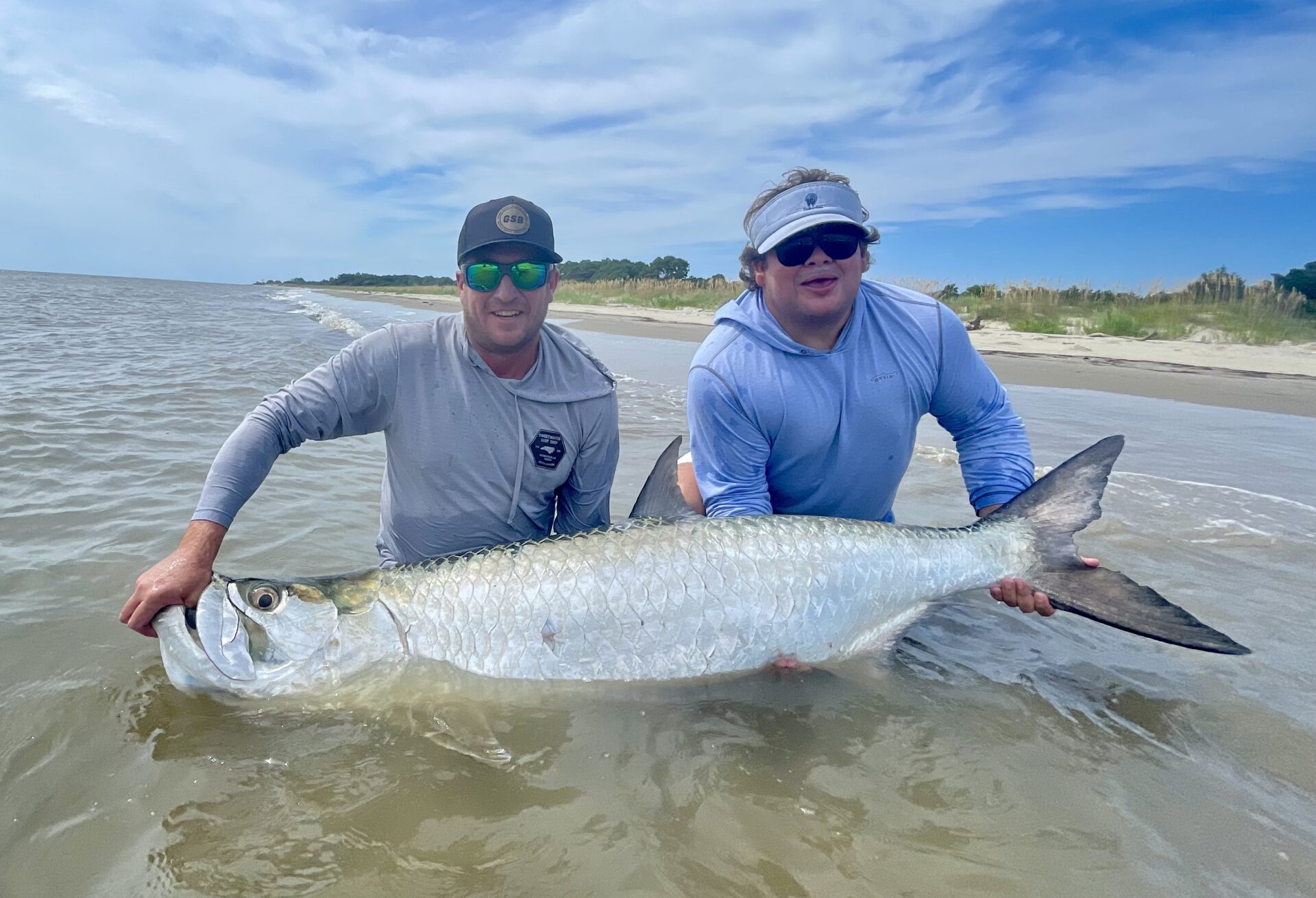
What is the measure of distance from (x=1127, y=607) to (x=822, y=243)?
1836 millimetres

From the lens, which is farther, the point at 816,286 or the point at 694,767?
the point at 816,286

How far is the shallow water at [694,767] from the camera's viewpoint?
1.96 metres

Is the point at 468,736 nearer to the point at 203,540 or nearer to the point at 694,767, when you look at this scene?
the point at 694,767

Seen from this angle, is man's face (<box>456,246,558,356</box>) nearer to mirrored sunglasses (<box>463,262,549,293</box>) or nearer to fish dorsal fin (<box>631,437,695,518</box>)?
mirrored sunglasses (<box>463,262,549,293</box>)

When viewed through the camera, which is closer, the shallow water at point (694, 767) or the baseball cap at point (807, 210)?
the shallow water at point (694, 767)

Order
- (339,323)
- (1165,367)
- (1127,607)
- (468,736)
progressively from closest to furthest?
(468,736) → (1127,607) → (1165,367) → (339,323)

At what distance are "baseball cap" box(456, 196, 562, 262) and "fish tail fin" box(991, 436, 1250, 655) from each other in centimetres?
223

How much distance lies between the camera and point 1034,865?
6.48 ft

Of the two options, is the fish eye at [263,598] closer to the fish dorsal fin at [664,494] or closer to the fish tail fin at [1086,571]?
the fish dorsal fin at [664,494]

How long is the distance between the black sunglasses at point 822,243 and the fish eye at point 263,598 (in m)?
2.39

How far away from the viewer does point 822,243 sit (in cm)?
323

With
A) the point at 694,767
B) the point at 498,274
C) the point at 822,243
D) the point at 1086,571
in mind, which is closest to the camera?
the point at 694,767

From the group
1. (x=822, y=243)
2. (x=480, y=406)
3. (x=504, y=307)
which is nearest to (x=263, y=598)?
(x=480, y=406)

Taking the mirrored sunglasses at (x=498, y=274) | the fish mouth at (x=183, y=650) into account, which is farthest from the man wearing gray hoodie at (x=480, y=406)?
the fish mouth at (x=183, y=650)
